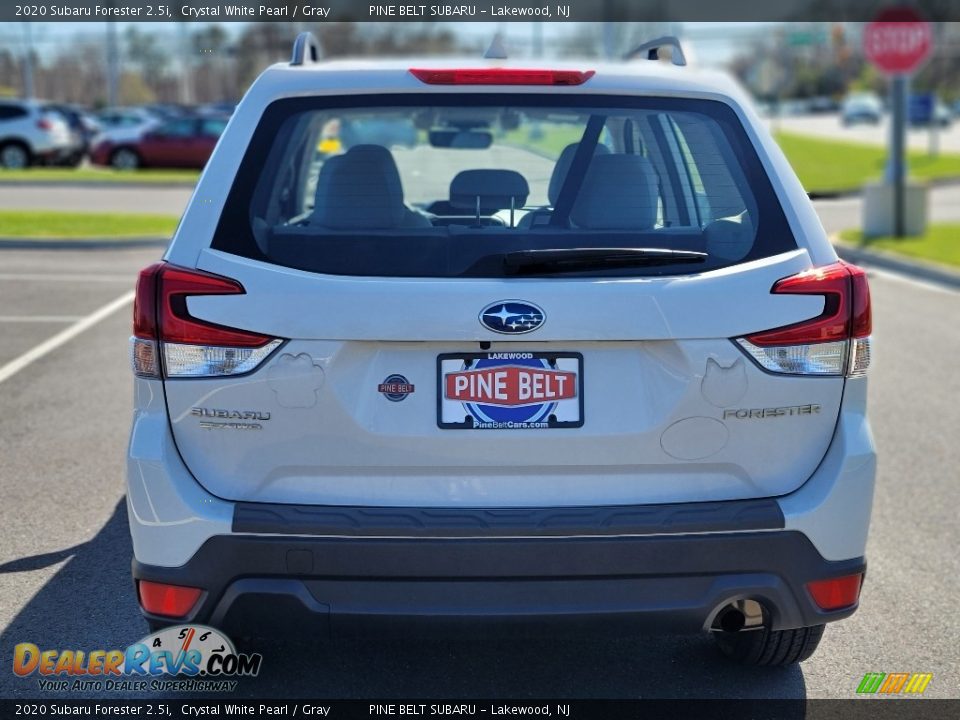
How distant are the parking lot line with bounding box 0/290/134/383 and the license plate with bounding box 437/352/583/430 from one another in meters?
5.69

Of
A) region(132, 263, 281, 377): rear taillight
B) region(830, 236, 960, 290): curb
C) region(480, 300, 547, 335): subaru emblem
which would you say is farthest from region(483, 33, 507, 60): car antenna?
region(830, 236, 960, 290): curb

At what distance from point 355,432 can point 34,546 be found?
7.89ft

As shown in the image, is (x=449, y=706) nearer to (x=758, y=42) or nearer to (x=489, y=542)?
(x=489, y=542)

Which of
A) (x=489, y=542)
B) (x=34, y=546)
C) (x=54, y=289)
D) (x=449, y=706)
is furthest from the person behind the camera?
(x=54, y=289)

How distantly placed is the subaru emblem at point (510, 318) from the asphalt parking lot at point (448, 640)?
80cm

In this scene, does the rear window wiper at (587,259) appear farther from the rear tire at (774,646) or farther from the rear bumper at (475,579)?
the rear tire at (774,646)

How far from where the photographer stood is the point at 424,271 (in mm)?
3184

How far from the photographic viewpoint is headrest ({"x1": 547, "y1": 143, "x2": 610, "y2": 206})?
395cm

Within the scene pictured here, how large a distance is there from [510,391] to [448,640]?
0.76m

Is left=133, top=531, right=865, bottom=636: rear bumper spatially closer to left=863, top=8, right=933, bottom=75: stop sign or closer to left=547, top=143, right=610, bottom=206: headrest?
left=547, top=143, right=610, bottom=206: headrest

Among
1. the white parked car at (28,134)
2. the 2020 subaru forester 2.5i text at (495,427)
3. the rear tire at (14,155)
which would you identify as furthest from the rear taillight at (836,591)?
the rear tire at (14,155)

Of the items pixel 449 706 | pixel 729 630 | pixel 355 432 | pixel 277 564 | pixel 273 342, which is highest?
pixel 273 342

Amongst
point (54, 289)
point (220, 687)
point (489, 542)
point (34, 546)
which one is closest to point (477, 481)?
point (489, 542)

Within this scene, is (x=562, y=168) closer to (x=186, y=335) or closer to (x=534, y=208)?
(x=534, y=208)
